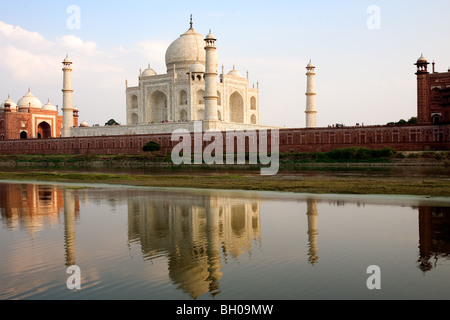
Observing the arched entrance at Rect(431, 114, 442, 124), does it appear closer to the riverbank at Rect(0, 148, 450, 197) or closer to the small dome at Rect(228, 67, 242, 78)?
the riverbank at Rect(0, 148, 450, 197)

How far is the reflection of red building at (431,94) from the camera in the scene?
2939 centimetres


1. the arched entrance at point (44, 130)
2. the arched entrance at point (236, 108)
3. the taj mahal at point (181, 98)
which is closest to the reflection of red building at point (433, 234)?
the taj mahal at point (181, 98)

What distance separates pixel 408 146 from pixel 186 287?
84.0ft

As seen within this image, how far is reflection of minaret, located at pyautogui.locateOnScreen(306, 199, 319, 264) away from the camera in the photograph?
5828 millimetres

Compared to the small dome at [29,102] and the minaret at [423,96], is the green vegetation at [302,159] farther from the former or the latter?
the small dome at [29,102]

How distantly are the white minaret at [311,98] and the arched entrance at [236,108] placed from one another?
24.4 ft

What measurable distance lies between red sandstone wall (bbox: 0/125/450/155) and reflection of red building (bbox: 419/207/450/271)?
19448 mm

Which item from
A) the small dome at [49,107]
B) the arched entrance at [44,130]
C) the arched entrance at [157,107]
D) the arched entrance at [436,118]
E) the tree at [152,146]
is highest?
the small dome at [49,107]

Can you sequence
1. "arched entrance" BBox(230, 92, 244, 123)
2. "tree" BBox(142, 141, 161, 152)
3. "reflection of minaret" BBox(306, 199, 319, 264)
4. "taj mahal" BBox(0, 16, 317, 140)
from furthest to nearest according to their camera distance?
"arched entrance" BBox(230, 92, 244, 123) → "taj mahal" BBox(0, 16, 317, 140) → "tree" BBox(142, 141, 161, 152) → "reflection of minaret" BBox(306, 199, 319, 264)

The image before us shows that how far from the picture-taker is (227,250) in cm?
622

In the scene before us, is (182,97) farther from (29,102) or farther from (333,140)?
(29,102)

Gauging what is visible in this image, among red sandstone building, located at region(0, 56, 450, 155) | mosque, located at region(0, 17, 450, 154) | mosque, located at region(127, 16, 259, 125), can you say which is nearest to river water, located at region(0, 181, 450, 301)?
red sandstone building, located at region(0, 56, 450, 155)
